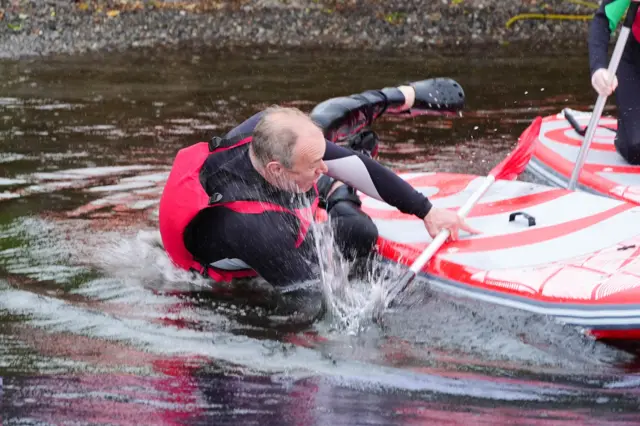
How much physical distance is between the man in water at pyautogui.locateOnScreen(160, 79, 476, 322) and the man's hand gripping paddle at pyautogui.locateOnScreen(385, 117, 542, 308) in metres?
0.12

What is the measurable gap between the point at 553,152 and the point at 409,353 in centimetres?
225

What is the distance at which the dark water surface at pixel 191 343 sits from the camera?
9.43ft

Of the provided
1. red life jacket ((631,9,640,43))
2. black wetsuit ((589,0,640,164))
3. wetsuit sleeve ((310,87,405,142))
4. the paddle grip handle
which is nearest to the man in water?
wetsuit sleeve ((310,87,405,142))

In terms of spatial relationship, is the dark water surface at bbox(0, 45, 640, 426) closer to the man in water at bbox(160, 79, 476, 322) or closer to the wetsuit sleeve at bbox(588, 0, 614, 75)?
the man in water at bbox(160, 79, 476, 322)

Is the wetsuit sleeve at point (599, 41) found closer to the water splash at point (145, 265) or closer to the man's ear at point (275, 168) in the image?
the man's ear at point (275, 168)

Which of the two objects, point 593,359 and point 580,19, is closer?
point 593,359

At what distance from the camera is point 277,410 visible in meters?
2.86

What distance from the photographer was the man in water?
138 inches

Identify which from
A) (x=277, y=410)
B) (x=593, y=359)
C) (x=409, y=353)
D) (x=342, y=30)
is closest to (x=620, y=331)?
(x=593, y=359)

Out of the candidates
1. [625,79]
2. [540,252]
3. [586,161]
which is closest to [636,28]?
[625,79]

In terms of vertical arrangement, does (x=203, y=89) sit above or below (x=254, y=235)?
below

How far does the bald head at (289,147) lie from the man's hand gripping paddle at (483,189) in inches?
21.6

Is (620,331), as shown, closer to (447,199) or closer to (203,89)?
(447,199)

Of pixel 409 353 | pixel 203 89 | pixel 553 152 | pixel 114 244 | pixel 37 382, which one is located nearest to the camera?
pixel 37 382
